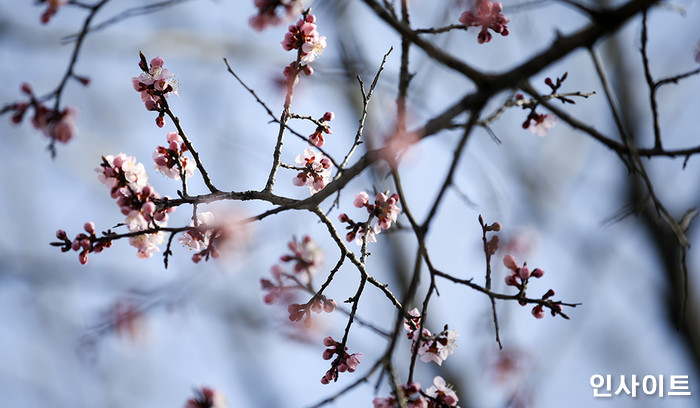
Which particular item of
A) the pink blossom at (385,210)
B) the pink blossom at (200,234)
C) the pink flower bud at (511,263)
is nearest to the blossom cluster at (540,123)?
the pink flower bud at (511,263)

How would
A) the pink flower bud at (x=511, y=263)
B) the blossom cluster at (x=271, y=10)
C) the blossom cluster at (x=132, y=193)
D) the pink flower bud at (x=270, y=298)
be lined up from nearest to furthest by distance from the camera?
the blossom cluster at (x=132, y=193) < the blossom cluster at (x=271, y=10) < the pink flower bud at (x=511, y=263) < the pink flower bud at (x=270, y=298)

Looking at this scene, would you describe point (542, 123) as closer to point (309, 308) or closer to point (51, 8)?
point (309, 308)

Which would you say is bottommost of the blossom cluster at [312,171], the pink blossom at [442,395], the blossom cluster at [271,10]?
the pink blossom at [442,395]

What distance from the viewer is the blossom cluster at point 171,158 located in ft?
6.19

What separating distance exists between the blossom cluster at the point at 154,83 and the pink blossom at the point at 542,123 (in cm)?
135

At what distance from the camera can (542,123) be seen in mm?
2078

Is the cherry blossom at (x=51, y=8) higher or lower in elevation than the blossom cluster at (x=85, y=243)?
higher

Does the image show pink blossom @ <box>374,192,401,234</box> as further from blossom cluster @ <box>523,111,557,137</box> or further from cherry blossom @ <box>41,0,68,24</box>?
cherry blossom @ <box>41,0,68,24</box>

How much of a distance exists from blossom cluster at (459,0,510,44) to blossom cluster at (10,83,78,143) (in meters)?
1.37

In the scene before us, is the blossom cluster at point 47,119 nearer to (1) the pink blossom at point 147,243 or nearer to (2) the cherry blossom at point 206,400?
(1) the pink blossom at point 147,243

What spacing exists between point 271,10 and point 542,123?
1.11 m

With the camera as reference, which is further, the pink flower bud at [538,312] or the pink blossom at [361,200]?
the pink blossom at [361,200]

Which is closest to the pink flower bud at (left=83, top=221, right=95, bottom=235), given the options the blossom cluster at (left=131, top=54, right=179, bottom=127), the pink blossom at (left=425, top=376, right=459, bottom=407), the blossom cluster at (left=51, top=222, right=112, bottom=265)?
the blossom cluster at (left=51, top=222, right=112, bottom=265)

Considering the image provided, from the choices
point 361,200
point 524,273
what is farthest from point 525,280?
point 361,200
